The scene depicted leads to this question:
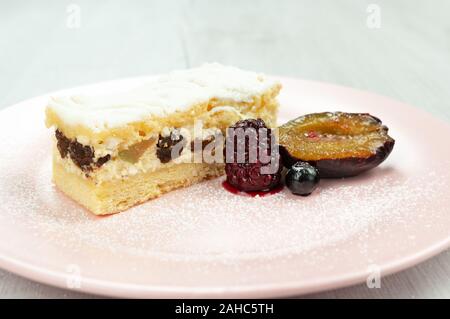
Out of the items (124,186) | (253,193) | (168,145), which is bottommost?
(253,193)

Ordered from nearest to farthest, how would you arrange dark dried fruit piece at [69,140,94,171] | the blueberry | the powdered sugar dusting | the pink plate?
the pink plate → the powdered sugar dusting → dark dried fruit piece at [69,140,94,171] → the blueberry

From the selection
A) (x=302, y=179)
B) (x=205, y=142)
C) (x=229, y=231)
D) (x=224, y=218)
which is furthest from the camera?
(x=205, y=142)

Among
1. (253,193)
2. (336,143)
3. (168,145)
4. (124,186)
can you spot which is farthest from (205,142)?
(336,143)

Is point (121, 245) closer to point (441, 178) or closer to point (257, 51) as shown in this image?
point (441, 178)

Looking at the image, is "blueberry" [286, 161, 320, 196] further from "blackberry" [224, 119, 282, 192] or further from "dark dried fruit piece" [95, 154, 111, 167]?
"dark dried fruit piece" [95, 154, 111, 167]

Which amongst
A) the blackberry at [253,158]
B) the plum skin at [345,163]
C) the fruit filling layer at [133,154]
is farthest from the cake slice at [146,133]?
the plum skin at [345,163]

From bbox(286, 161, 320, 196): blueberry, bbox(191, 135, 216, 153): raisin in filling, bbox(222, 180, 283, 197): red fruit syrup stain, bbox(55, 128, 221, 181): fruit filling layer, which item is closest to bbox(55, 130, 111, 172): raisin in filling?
bbox(55, 128, 221, 181): fruit filling layer

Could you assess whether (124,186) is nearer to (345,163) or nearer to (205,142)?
(205,142)
